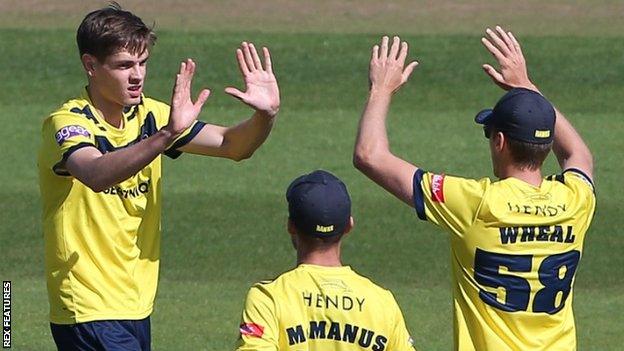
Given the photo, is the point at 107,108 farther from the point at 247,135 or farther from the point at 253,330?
the point at 253,330

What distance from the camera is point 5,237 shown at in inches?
532

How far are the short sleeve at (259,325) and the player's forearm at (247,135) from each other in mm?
1382

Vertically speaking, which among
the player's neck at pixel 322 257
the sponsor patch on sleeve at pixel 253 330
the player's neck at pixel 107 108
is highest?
the player's neck at pixel 107 108

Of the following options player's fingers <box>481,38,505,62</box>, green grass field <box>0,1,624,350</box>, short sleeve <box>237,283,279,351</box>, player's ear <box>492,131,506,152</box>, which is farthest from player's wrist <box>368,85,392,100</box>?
green grass field <box>0,1,624,350</box>

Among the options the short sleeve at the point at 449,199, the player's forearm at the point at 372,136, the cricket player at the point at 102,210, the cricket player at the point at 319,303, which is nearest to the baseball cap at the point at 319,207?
the cricket player at the point at 319,303

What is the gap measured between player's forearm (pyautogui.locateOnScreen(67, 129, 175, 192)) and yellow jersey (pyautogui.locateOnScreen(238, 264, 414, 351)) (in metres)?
0.74

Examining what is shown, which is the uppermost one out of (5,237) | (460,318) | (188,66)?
(188,66)

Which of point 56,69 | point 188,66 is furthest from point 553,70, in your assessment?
point 188,66

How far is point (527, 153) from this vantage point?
18.9ft

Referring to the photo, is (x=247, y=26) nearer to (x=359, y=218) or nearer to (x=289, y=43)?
(x=289, y=43)

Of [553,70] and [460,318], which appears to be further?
[553,70]

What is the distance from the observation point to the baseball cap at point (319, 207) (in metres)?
5.43

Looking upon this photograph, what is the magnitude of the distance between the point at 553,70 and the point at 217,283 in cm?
919

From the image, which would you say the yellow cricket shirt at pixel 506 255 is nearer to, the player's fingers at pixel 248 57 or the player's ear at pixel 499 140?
the player's ear at pixel 499 140
